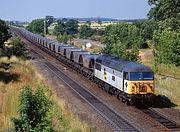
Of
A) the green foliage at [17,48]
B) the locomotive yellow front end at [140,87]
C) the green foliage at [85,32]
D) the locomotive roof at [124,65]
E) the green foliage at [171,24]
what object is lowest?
the green foliage at [85,32]

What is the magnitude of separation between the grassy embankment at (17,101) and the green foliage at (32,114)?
2.34 metres

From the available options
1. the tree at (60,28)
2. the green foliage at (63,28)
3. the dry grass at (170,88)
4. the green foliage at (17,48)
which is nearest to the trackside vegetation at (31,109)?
the dry grass at (170,88)

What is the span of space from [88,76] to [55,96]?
11284 millimetres

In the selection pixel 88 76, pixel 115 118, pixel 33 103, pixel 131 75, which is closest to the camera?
pixel 33 103

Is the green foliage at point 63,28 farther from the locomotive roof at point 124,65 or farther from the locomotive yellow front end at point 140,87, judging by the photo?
the locomotive yellow front end at point 140,87

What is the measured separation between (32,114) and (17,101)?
37.9 ft

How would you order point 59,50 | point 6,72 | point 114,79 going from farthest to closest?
point 59,50, point 6,72, point 114,79

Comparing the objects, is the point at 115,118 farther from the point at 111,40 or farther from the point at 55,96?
the point at 111,40

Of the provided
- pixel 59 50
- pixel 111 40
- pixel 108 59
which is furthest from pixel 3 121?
pixel 111 40

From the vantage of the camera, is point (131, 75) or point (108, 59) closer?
point (131, 75)

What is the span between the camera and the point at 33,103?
70.2 feet

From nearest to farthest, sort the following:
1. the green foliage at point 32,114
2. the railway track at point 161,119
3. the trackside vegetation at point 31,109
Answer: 1. the green foliage at point 32,114
2. the trackside vegetation at point 31,109
3. the railway track at point 161,119

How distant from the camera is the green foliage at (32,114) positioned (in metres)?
20.5

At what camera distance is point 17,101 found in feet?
107
